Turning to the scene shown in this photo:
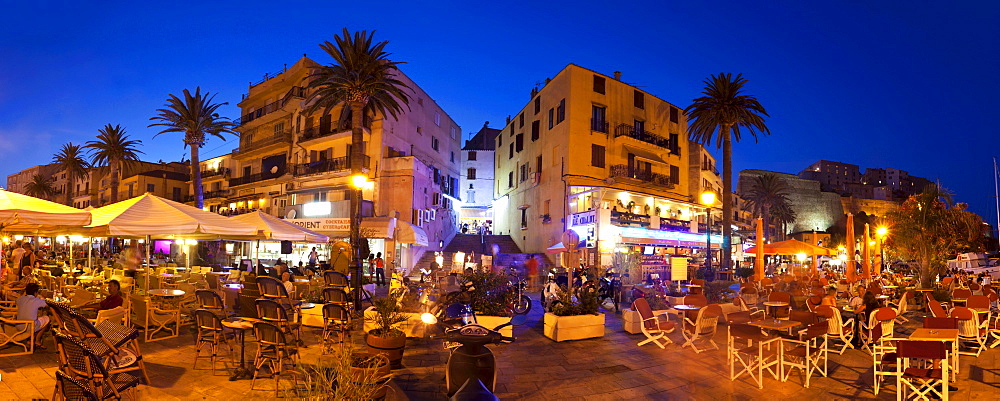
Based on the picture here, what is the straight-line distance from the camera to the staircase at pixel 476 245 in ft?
108

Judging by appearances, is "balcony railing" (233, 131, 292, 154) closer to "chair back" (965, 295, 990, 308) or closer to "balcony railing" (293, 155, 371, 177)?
"balcony railing" (293, 155, 371, 177)

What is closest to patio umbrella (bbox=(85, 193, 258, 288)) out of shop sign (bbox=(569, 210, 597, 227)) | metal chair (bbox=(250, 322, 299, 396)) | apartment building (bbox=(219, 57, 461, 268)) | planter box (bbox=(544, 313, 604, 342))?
metal chair (bbox=(250, 322, 299, 396))

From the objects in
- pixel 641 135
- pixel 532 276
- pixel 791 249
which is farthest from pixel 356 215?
pixel 641 135

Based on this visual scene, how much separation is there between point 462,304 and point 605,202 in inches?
882

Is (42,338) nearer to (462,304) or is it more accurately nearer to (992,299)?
(462,304)

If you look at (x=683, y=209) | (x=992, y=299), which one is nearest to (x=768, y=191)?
(x=683, y=209)

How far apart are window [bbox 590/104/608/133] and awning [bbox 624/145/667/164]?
2.23 metres

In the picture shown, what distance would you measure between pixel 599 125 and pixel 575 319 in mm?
23902

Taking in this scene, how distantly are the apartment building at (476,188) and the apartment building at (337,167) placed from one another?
4.73 metres

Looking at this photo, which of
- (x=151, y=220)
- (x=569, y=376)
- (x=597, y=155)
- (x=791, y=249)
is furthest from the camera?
(x=597, y=155)

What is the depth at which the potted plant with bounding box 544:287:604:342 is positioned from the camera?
9.98m

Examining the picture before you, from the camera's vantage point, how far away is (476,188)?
47719mm

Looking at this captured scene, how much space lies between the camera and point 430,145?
3819 centimetres

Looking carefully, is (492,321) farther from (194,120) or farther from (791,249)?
(194,120)
